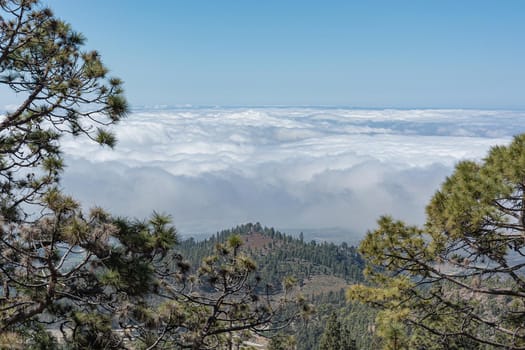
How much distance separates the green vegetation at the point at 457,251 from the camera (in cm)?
831

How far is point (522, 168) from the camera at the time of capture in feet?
26.2

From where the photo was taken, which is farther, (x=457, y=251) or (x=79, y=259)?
(x=457, y=251)

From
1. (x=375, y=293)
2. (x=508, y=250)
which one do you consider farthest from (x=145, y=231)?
(x=508, y=250)

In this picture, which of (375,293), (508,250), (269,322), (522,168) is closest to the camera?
(269,322)

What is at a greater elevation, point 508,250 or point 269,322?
point 508,250

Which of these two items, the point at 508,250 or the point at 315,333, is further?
the point at 315,333

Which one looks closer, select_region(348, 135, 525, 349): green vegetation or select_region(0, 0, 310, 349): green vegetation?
select_region(0, 0, 310, 349): green vegetation

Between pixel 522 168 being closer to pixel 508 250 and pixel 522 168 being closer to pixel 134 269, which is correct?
pixel 508 250

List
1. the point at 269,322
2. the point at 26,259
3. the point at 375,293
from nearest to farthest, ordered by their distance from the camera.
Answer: the point at 26,259 → the point at 269,322 → the point at 375,293

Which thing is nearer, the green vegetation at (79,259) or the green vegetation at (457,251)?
the green vegetation at (79,259)

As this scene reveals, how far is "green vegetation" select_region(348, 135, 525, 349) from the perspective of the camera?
8.31 meters

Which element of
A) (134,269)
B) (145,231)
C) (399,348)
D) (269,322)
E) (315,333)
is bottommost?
(315,333)

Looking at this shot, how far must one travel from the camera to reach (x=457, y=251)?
9.59 meters

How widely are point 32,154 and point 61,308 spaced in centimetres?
371
